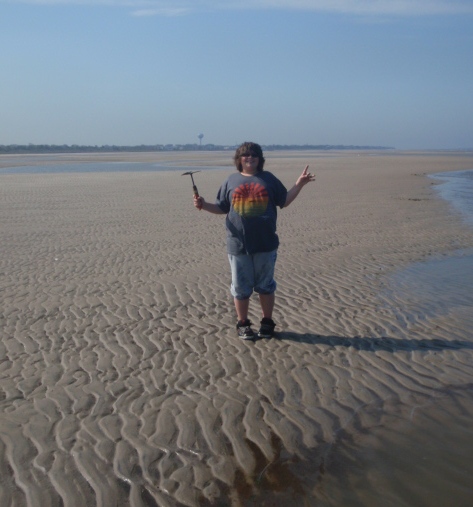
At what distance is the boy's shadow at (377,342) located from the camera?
218 inches

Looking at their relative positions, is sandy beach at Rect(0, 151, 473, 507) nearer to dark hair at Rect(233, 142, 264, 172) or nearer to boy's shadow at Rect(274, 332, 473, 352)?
boy's shadow at Rect(274, 332, 473, 352)

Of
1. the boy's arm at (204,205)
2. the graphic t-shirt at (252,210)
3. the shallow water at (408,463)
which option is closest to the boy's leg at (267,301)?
the graphic t-shirt at (252,210)

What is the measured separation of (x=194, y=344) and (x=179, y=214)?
9.37 m

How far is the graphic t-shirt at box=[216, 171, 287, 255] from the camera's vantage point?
5227mm

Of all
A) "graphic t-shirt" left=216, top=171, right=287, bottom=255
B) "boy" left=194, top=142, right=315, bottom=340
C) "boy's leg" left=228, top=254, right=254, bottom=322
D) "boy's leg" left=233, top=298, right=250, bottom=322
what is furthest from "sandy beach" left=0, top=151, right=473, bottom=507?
"graphic t-shirt" left=216, top=171, right=287, bottom=255

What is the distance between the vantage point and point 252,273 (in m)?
5.49

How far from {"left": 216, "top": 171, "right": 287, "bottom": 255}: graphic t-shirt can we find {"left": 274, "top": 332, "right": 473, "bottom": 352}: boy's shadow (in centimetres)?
95

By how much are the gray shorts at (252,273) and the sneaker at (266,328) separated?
0.32 m

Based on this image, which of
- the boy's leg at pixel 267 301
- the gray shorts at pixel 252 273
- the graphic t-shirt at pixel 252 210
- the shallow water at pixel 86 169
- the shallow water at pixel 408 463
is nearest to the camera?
the shallow water at pixel 408 463

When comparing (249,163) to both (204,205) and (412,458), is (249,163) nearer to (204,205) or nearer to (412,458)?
(204,205)

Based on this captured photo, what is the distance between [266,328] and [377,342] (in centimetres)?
102

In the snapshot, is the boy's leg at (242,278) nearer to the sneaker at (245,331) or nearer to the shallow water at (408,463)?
the sneaker at (245,331)

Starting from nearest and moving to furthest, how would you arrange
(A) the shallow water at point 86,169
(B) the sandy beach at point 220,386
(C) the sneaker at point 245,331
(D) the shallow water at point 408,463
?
1. (D) the shallow water at point 408,463
2. (B) the sandy beach at point 220,386
3. (C) the sneaker at point 245,331
4. (A) the shallow water at point 86,169

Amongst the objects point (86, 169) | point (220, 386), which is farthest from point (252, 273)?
point (86, 169)
